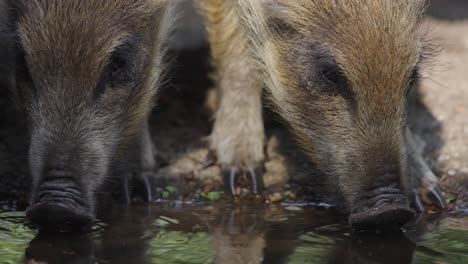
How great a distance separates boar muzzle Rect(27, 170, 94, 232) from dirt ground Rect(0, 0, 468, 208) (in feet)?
2.67

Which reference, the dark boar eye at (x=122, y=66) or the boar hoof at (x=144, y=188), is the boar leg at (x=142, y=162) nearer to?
the boar hoof at (x=144, y=188)

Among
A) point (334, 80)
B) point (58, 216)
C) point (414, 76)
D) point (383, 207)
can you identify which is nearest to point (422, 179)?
point (414, 76)

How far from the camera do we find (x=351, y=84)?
4.70 meters

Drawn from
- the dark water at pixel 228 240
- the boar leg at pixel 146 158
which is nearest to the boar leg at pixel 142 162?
the boar leg at pixel 146 158

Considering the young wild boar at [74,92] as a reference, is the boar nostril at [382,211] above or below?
below

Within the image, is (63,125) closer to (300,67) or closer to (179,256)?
(179,256)

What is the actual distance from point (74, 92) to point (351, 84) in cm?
129

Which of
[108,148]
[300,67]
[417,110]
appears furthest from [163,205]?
[417,110]

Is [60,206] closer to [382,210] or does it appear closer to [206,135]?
[382,210]

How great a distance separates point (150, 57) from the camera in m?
5.02

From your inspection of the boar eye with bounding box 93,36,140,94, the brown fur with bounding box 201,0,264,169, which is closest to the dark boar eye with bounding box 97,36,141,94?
the boar eye with bounding box 93,36,140,94

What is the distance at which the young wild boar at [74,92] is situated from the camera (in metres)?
4.30

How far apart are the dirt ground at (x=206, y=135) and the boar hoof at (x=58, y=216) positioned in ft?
2.86

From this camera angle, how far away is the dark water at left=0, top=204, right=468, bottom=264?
4074mm
